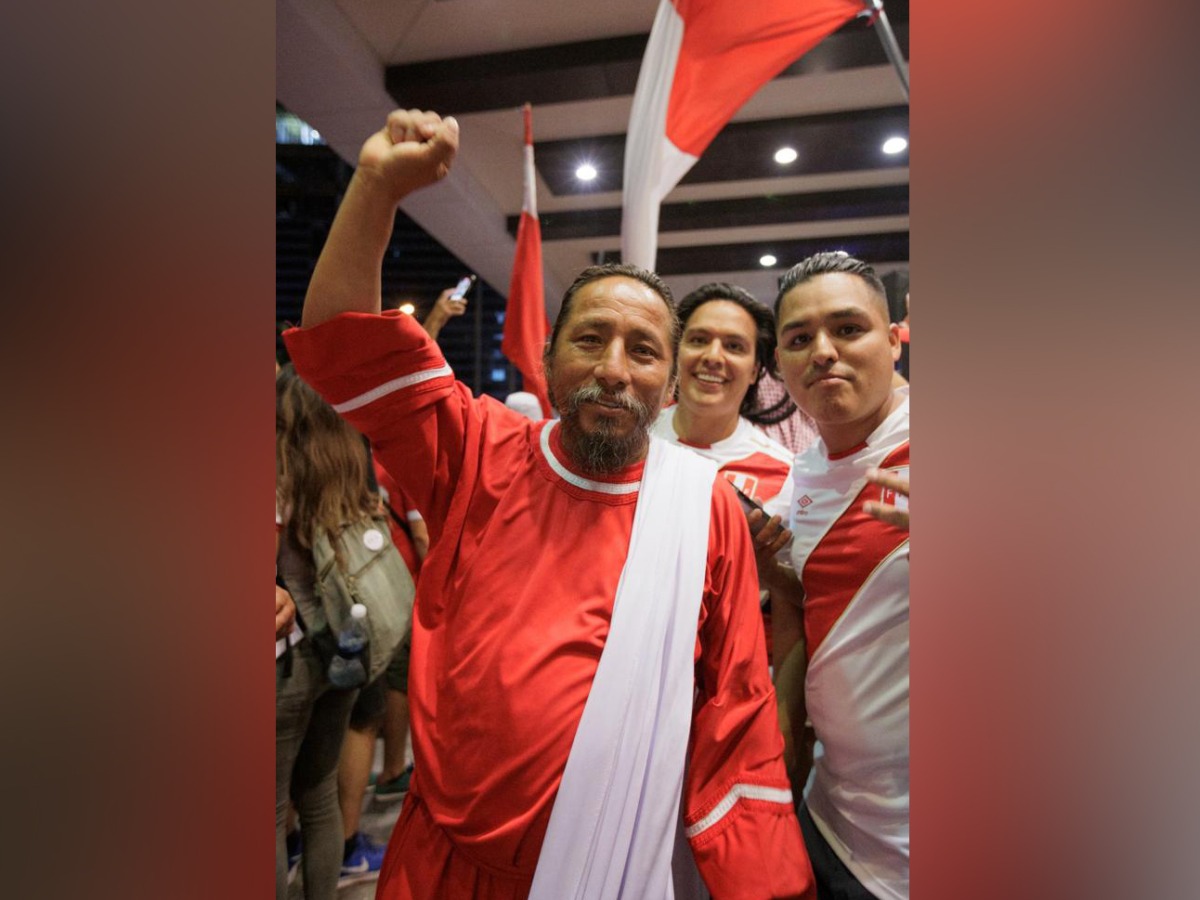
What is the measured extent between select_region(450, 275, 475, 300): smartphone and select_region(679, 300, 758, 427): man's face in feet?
1.66

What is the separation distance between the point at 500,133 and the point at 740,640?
1021 millimetres

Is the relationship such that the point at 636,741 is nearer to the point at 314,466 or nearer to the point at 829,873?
the point at 829,873

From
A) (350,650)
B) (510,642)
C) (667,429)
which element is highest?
(667,429)

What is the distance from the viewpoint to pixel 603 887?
752 mm

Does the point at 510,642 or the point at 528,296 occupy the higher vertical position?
the point at 528,296

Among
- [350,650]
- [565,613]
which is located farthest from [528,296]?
[350,650]

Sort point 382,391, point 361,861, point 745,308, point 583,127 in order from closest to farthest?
point 382,391, point 583,127, point 745,308, point 361,861

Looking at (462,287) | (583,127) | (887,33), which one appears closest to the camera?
(887,33)

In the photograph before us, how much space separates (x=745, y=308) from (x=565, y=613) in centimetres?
93

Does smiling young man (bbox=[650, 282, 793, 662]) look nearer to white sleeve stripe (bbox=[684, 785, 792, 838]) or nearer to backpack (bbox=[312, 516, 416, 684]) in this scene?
white sleeve stripe (bbox=[684, 785, 792, 838])

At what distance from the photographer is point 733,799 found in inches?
32.5

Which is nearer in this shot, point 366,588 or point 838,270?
point 838,270
